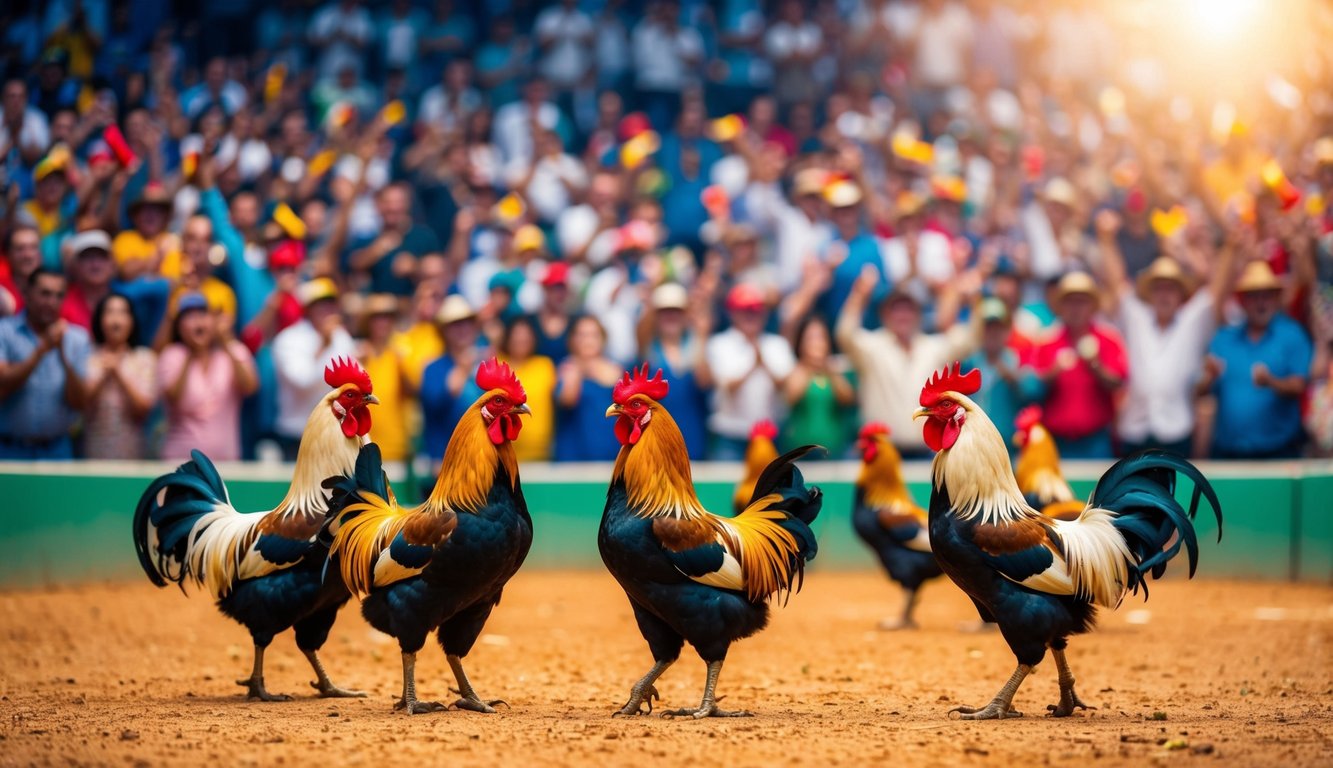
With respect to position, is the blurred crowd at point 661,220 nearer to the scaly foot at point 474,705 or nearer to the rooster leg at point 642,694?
the scaly foot at point 474,705

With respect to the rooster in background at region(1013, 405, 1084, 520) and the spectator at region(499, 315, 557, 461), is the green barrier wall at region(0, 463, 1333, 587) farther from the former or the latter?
the rooster in background at region(1013, 405, 1084, 520)

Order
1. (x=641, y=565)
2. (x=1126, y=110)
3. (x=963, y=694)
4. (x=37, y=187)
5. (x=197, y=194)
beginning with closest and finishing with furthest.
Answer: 1. (x=641, y=565)
2. (x=963, y=694)
3. (x=37, y=187)
4. (x=197, y=194)
5. (x=1126, y=110)

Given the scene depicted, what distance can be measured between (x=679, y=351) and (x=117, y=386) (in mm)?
4294

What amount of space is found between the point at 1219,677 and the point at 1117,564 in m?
1.74

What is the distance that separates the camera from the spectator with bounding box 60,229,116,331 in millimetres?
10609

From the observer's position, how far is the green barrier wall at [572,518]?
10.1m

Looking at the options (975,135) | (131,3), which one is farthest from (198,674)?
(975,135)

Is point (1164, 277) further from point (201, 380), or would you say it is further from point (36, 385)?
point (36, 385)

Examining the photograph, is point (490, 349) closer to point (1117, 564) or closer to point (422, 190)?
point (422, 190)

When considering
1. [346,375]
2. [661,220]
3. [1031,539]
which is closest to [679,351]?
[661,220]

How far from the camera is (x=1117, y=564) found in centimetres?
607

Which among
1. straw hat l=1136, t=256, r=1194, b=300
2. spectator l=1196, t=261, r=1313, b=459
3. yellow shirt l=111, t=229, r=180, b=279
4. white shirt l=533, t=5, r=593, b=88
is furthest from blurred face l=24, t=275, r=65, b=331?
spectator l=1196, t=261, r=1313, b=459

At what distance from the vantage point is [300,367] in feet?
36.8

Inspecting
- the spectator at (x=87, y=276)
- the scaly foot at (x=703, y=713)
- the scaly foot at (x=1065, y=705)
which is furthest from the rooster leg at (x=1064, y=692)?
the spectator at (x=87, y=276)
